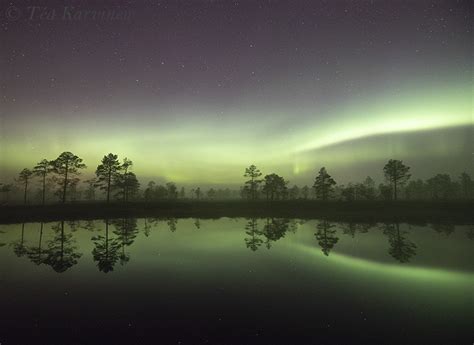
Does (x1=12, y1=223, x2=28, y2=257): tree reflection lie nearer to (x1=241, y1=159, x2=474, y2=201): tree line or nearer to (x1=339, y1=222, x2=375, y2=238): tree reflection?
(x1=339, y1=222, x2=375, y2=238): tree reflection

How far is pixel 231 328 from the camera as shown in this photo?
782 centimetres

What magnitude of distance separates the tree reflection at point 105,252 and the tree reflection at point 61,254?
1.31 m

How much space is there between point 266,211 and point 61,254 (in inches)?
1601

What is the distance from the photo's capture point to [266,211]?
53469 mm

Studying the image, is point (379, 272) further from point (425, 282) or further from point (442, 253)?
point (442, 253)

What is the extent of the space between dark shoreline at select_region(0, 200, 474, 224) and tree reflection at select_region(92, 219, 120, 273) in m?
24.0

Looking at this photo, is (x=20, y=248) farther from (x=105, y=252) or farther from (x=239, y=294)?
(x=239, y=294)

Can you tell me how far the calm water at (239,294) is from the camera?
25.0ft

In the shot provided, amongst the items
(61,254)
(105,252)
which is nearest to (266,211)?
(105,252)

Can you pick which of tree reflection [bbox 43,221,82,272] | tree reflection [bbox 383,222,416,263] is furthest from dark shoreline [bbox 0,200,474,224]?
tree reflection [bbox 43,221,82,272]

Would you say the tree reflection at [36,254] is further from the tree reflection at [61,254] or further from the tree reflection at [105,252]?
the tree reflection at [105,252]

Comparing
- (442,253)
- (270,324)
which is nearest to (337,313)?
(270,324)

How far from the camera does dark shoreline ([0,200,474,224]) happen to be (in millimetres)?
40312

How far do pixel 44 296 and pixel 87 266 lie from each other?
4.10 m
